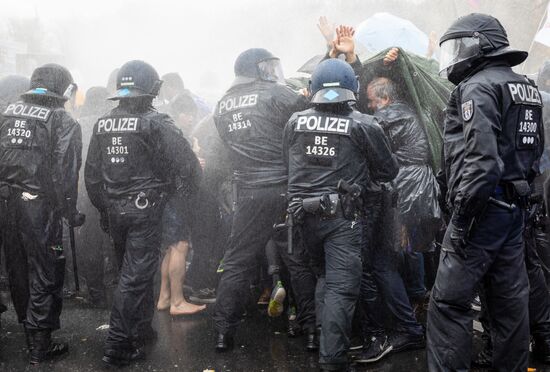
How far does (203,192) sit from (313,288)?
71.7 inches

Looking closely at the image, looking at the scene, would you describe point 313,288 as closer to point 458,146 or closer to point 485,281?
point 485,281

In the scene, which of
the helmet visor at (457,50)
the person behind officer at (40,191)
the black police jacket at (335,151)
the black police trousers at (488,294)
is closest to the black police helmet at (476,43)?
the helmet visor at (457,50)

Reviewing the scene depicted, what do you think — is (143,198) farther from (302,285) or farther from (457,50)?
(457,50)

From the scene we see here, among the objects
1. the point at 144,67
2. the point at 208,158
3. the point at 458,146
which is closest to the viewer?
the point at 458,146

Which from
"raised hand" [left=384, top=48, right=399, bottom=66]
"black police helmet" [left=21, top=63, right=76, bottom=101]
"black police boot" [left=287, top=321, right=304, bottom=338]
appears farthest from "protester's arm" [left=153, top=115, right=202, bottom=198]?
"raised hand" [left=384, top=48, right=399, bottom=66]

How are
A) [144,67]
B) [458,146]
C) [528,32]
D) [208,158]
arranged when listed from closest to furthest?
[458,146] → [144,67] → [208,158] → [528,32]

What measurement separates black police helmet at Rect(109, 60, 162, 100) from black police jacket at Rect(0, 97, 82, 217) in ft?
1.65

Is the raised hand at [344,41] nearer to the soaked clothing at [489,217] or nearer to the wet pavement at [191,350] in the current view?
the soaked clothing at [489,217]

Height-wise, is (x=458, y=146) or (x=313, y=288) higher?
(x=458, y=146)

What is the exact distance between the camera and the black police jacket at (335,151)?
3760mm

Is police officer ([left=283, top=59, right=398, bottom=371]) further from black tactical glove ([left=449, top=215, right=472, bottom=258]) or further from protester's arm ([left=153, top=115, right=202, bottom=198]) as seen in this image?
protester's arm ([left=153, top=115, right=202, bottom=198])

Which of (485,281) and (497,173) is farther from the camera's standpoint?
(485,281)

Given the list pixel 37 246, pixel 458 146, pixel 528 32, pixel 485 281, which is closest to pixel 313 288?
pixel 485 281

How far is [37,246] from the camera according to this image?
4336mm
